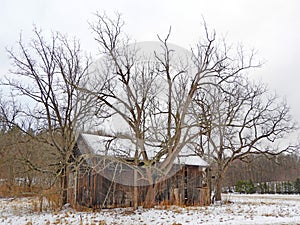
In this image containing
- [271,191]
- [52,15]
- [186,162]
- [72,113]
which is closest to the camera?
[52,15]

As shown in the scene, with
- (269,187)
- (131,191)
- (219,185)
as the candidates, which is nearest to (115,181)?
(131,191)

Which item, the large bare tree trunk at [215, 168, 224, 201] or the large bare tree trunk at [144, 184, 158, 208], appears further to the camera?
the large bare tree trunk at [215, 168, 224, 201]

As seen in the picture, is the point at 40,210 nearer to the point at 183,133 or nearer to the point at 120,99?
the point at 120,99

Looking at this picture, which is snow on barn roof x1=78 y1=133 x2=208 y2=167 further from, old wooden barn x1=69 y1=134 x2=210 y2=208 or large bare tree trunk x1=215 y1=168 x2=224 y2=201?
large bare tree trunk x1=215 y1=168 x2=224 y2=201

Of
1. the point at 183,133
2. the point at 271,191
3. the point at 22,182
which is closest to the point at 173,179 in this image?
the point at 183,133

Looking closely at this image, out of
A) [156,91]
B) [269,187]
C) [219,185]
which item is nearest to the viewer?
[156,91]

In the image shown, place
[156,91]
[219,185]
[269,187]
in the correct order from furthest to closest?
[269,187]
[219,185]
[156,91]

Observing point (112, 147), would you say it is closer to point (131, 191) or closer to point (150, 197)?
point (150, 197)

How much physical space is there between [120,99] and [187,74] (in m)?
2.79

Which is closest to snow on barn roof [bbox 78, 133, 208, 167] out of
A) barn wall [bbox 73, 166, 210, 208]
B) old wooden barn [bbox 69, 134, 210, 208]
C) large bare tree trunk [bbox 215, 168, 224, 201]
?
old wooden barn [bbox 69, 134, 210, 208]

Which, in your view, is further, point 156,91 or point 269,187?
point 269,187

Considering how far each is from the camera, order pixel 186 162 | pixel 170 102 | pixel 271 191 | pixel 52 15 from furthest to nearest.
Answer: pixel 271 191 < pixel 186 162 < pixel 170 102 < pixel 52 15

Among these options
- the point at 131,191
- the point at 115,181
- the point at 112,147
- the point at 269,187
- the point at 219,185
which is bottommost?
the point at 269,187

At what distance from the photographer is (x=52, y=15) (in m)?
9.95
